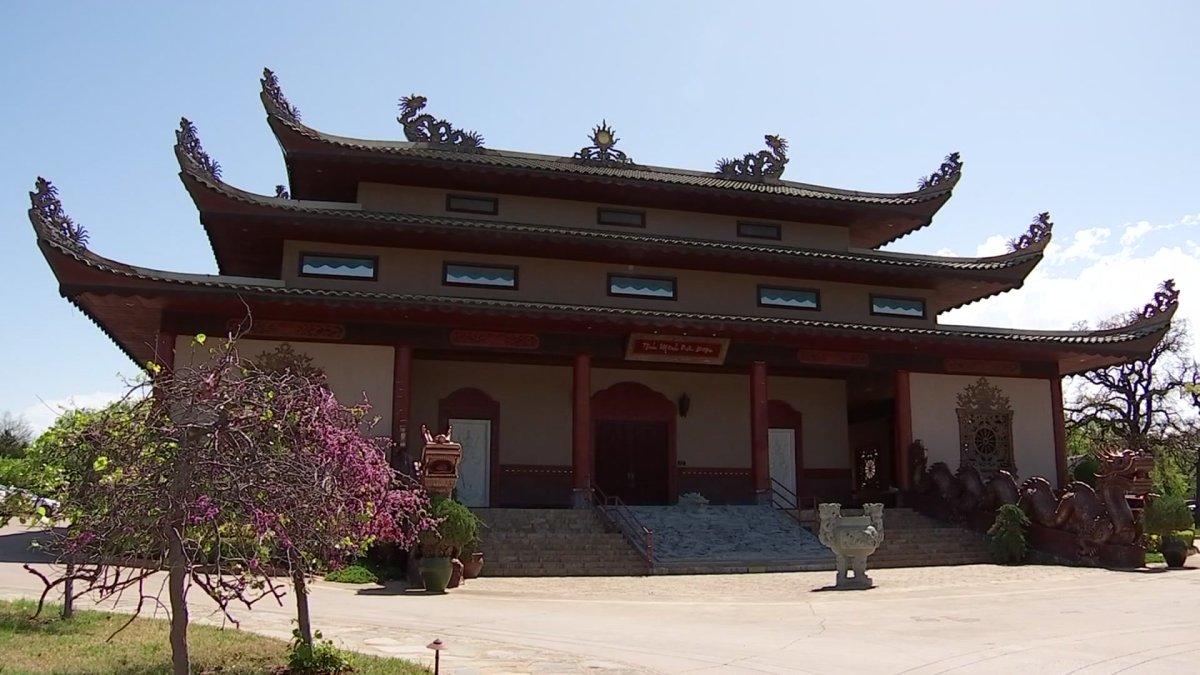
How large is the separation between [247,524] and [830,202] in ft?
67.4

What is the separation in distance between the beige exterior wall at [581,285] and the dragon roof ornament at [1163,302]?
194 inches

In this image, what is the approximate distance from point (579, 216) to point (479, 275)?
340cm

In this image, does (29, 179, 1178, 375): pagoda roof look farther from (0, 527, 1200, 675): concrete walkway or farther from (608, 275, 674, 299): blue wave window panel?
(0, 527, 1200, 675): concrete walkway

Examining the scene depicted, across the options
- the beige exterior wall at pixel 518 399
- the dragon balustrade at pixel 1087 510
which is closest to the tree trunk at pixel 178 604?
the beige exterior wall at pixel 518 399

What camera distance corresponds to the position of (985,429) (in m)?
22.6

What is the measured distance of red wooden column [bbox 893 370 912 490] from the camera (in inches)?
856

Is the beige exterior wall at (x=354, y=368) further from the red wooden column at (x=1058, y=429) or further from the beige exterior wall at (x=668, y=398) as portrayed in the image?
the red wooden column at (x=1058, y=429)

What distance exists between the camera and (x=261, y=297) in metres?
17.9

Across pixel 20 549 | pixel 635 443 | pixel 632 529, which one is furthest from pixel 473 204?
pixel 20 549

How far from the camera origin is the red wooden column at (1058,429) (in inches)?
903

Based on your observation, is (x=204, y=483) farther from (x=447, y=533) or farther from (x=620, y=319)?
(x=620, y=319)

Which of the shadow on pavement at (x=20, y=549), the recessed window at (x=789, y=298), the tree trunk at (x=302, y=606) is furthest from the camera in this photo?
the recessed window at (x=789, y=298)

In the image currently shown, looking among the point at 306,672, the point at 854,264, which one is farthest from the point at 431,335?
the point at 306,672

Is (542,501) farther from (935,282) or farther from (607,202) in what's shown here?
(935,282)
